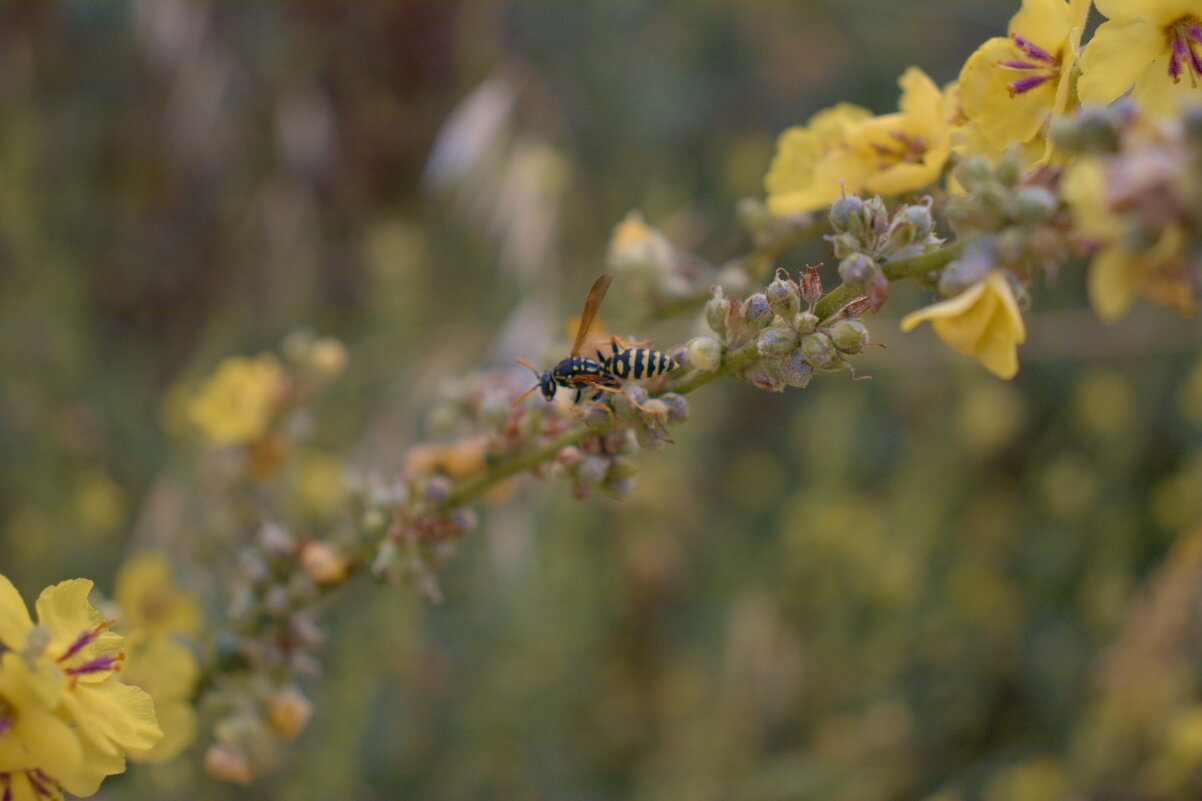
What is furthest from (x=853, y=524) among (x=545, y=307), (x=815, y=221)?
(x=815, y=221)

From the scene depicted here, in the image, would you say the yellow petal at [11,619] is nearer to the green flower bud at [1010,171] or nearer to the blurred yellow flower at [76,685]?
the blurred yellow flower at [76,685]

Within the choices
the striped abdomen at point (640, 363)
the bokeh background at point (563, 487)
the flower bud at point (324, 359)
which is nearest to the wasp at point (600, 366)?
the striped abdomen at point (640, 363)

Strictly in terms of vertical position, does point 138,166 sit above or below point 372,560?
above

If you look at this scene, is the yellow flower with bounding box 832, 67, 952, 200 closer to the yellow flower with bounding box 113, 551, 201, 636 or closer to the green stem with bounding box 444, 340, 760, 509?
the green stem with bounding box 444, 340, 760, 509

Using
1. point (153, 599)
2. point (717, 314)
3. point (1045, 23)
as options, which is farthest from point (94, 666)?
point (1045, 23)

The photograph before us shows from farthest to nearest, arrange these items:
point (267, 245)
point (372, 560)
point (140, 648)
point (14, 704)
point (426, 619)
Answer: point (267, 245) < point (426, 619) < point (140, 648) < point (372, 560) < point (14, 704)

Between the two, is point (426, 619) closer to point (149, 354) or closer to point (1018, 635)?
point (149, 354)
